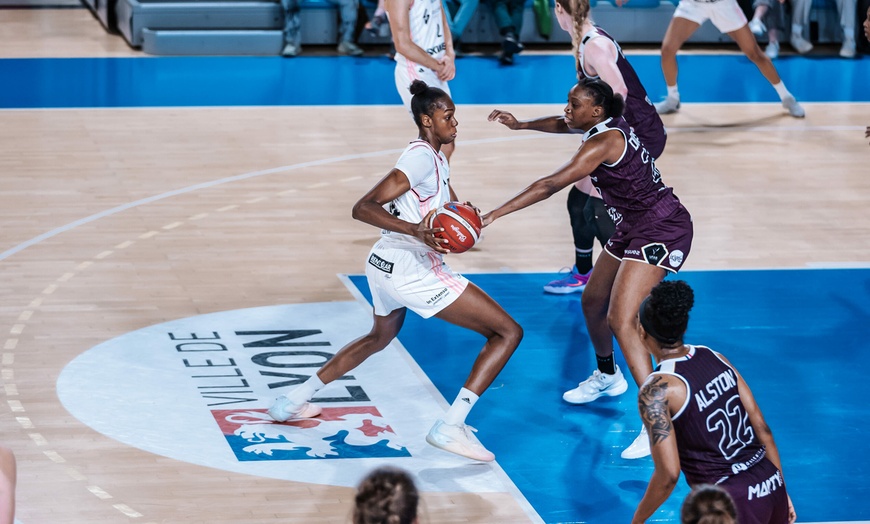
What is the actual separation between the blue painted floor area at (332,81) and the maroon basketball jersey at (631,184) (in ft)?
26.5

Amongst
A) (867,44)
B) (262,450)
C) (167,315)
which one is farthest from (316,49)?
(262,450)

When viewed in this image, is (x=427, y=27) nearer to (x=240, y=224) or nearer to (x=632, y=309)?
(x=240, y=224)

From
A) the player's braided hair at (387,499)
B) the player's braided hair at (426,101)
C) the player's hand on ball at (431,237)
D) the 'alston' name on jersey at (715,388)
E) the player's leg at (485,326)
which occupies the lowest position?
the player's leg at (485,326)

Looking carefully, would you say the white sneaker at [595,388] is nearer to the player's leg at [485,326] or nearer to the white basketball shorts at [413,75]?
the player's leg at [485,326]

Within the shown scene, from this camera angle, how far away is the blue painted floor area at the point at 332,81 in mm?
14438

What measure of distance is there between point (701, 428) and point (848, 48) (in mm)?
14339

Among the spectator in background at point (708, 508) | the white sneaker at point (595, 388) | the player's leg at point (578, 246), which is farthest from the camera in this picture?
the player's leg at point (578, 246)

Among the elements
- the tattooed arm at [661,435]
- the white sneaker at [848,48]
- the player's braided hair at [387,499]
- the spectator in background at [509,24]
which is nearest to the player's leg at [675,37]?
the spectator in background at [509,24]

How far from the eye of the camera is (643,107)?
25.0 ft

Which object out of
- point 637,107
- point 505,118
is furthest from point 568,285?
point 505,118

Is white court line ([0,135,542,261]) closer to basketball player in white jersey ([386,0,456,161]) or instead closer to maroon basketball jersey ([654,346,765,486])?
basketball player in white jersey ([386,0,456,161])

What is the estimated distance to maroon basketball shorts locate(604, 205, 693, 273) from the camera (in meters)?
6.41

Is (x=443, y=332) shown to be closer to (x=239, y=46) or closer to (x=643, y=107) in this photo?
(x=643, y=107)

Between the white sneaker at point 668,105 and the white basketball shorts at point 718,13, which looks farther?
the white sneaker at point 668,105
